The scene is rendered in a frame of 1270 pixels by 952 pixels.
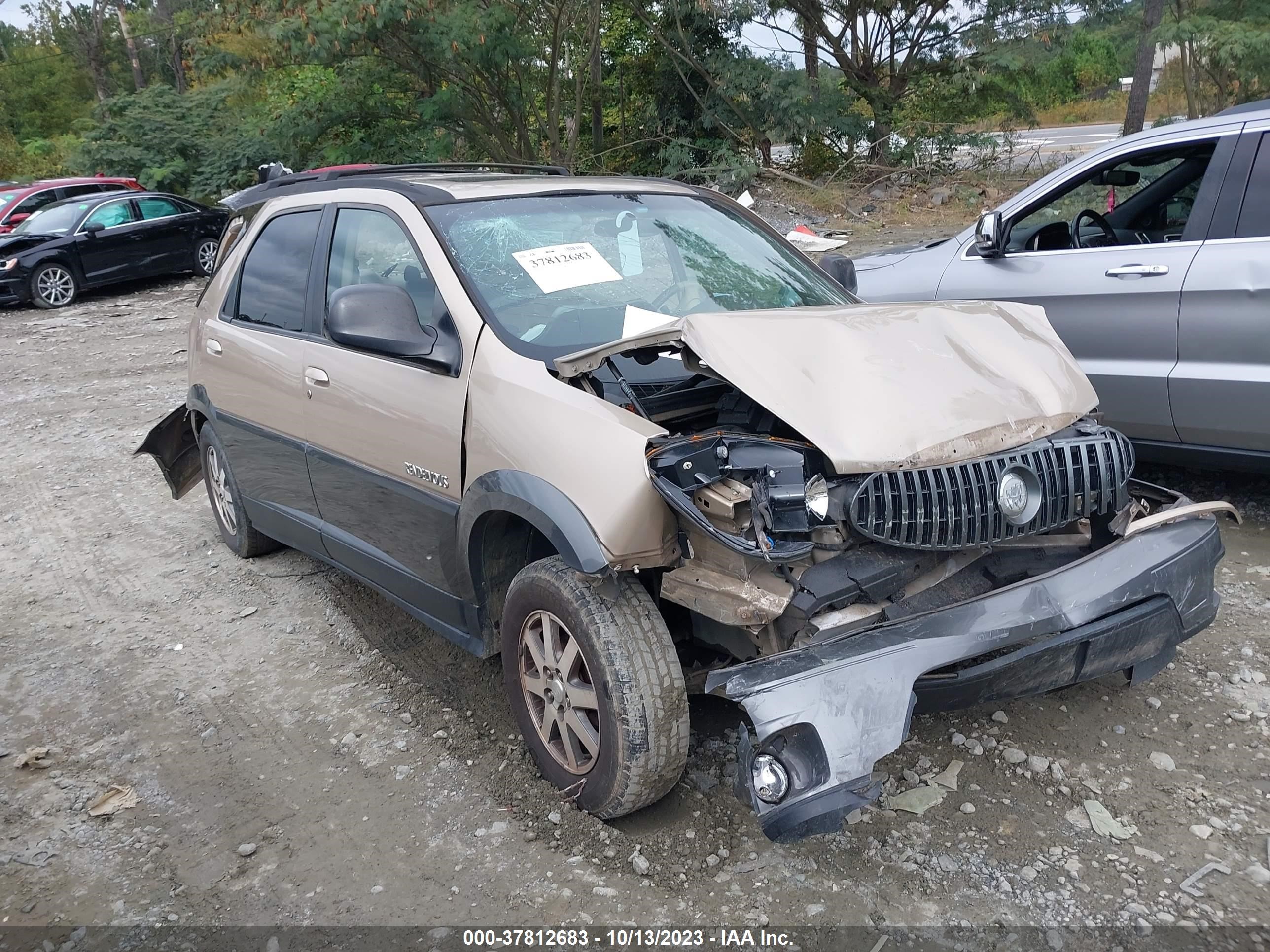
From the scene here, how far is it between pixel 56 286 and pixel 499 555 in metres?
14.9

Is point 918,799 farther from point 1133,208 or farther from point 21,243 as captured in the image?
point 21,243

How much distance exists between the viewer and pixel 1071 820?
2.85 meters

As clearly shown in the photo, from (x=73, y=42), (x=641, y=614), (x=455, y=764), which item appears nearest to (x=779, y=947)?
(x=641, y=614)

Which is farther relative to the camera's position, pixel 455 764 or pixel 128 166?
pixel 128 166

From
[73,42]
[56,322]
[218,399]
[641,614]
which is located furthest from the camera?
[73,42]

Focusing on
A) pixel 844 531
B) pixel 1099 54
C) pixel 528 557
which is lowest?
pixel 528 557

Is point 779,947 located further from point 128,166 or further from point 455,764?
point 128,166

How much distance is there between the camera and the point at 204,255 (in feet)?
55.5

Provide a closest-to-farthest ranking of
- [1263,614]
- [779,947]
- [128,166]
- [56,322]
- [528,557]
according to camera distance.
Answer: [779,947]
[528,557]
[1263,614]
[56,322]
[128,166]

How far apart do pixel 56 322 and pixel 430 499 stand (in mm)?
13321

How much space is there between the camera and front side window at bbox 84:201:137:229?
15438 mm

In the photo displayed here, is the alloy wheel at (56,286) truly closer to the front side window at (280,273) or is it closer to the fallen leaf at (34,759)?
the front side window at (280,273)

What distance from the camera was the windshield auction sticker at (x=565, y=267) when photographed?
340 centimetres

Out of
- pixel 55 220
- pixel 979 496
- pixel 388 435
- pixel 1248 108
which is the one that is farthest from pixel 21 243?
pixel 979 496
